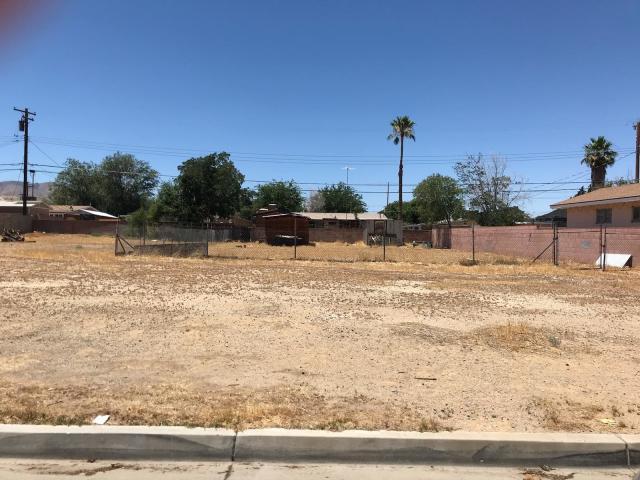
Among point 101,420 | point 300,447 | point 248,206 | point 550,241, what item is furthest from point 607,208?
point 248,206

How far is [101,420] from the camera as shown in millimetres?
4523

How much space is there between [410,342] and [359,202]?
88.8 metres

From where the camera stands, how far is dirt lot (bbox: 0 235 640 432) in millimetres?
4887

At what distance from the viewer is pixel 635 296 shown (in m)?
13.3

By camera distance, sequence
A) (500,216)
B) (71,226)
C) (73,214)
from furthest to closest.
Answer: (73,214) < (71,226) < (500,216)

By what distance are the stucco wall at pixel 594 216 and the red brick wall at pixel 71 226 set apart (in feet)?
146

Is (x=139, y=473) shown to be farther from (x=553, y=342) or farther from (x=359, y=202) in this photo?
(x=359, y=202)

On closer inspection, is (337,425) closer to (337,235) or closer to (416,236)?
A: (337,235)

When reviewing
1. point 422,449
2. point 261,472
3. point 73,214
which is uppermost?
point 73,214

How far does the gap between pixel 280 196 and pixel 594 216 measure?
59.8m

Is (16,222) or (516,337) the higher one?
(16,222)

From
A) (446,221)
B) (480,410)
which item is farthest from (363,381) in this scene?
(446,221)

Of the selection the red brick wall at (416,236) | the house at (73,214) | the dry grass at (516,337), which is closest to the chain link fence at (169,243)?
the dry grass at (516,337)

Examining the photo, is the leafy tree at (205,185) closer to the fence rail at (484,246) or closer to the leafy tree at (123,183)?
the fence rail at (484,246)
